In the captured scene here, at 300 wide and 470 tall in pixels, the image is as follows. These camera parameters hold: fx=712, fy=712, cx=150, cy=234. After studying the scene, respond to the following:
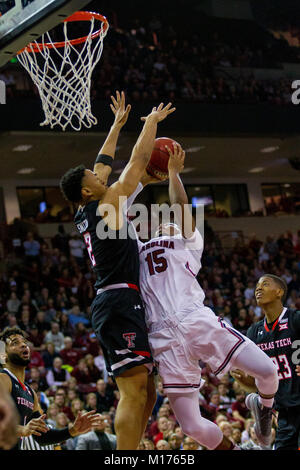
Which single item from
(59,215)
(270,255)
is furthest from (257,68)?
(59,215)

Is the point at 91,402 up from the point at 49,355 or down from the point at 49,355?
down

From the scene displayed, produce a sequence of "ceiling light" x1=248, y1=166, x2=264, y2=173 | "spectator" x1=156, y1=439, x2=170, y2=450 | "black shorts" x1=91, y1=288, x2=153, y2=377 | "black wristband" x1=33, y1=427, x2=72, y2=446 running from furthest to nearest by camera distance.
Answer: "ceiling light" x1=248, y1=166, x2=264, y2=173
"spectator" x1=156, y1=439, x2=170, y2=450
"black wristband" x1=33, y1=427, x2=72, y2=446
"black shorts" x1=91, y1=288, x2=153, y2=377

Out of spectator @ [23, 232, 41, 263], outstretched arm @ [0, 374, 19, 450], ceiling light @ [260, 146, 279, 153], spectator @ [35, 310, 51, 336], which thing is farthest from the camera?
ceiling light @ [260, 146, 279, 153]

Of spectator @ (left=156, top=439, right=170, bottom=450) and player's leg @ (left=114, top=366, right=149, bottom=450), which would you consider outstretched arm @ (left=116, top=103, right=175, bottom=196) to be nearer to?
player's leg @ (left=114, top=366, right=149, bottom=450)

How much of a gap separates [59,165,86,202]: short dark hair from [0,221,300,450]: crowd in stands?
367 cm

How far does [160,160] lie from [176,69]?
16.2 meters

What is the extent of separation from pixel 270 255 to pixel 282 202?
4331 millimetres

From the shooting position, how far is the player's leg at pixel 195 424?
4980mm

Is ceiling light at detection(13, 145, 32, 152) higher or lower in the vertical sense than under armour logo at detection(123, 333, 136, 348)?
higher

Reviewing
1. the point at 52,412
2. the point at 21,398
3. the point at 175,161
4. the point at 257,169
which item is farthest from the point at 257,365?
the point at 257,169

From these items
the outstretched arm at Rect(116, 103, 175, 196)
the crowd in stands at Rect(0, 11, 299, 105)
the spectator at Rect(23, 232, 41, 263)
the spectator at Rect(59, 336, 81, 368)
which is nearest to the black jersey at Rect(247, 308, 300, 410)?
the outstretched arm at Rect(116, 103, 175, 196)

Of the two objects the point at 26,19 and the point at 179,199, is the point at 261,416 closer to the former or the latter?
the point at 179,199

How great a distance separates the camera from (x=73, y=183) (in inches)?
201

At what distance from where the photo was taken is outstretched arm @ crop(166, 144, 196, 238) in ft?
17.4
